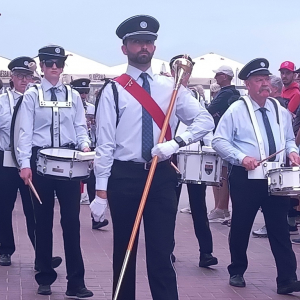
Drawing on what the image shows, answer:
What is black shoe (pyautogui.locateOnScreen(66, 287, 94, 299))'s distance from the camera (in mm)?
6863

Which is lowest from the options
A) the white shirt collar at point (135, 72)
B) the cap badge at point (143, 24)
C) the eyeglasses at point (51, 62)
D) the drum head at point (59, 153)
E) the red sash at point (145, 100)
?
the drum head at point (59, 153)

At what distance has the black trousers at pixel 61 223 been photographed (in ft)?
22.4

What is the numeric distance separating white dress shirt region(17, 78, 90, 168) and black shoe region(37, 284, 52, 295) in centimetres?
110

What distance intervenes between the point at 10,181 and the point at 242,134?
8.18 feet

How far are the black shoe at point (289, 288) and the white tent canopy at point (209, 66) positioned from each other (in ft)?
46.6

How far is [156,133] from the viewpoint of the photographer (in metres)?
5.52

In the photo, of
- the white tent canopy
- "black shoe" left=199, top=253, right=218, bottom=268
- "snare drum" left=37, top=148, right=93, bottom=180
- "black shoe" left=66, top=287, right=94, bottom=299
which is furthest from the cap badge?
the white tent canopy

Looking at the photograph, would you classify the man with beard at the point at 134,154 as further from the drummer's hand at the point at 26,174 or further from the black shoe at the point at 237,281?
the black shoe at the point at 237,281

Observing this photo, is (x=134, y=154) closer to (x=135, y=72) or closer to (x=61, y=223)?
(x=135, y=72)

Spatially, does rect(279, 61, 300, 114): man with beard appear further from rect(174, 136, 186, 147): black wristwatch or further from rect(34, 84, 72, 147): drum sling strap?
rect(174, 136, 186, 147): black wristwatch

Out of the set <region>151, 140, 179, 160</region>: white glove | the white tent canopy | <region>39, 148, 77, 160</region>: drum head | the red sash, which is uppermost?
the white tent canopy

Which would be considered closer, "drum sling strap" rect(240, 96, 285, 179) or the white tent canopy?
"drum sling strap" rect(240, 96, 285, 179)

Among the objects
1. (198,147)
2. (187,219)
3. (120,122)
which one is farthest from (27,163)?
(187,219)

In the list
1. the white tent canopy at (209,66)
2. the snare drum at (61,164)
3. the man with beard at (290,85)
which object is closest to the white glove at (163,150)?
the snare drum at (61,164)
